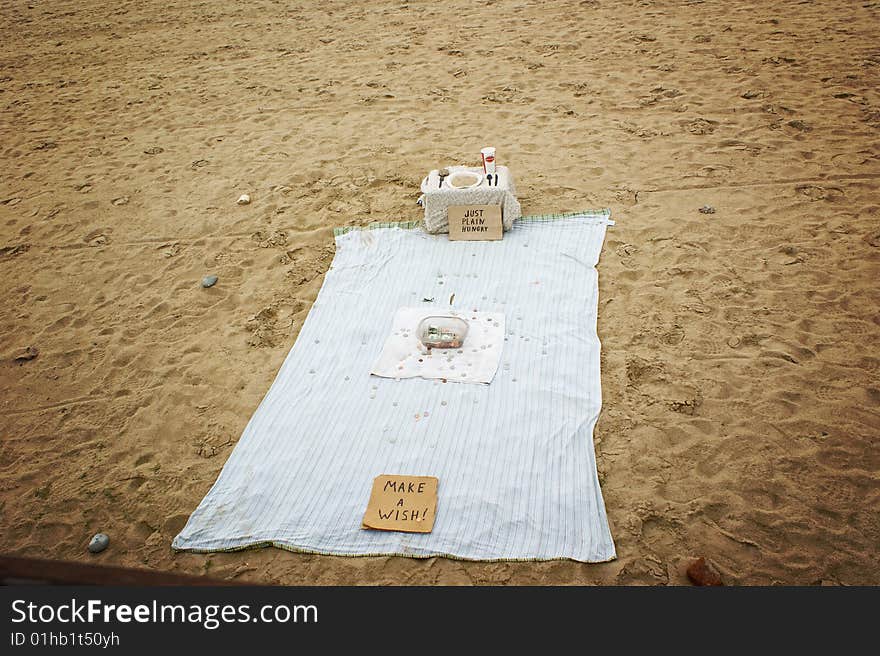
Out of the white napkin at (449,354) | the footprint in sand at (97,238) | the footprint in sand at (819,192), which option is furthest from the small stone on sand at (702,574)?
the footprint in sand at (97,238)

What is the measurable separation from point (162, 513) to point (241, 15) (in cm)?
722

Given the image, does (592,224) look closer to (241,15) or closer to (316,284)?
(316,284)

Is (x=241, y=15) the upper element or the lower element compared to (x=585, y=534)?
upper

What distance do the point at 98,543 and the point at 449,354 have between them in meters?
1.62

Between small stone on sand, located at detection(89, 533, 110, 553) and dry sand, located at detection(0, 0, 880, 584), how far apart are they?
0.04 meters

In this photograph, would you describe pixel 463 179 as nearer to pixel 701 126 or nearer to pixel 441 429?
pixel 441 429

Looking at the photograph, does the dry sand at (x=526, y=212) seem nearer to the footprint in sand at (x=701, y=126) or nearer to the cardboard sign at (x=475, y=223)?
the footprint in sand at (x=701, y=126)

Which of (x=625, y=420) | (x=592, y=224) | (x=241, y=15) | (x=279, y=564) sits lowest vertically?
(x=279, y=564)

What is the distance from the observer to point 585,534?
6.70ft

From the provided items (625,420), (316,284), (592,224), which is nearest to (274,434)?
(316,284)

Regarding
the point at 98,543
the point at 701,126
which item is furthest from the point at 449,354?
the point at 701,126

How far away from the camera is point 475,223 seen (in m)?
3.47

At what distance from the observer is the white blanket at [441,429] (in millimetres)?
2113

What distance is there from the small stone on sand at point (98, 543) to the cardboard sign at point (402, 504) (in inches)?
38.8
